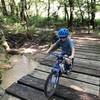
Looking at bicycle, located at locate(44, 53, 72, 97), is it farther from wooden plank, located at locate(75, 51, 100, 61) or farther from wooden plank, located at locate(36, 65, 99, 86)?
wooden plank, located at locate(75, 51, 100, 61)

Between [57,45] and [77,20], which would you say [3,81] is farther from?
[77,20]

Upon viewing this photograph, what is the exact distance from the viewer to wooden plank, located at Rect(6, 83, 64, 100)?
4406 mm

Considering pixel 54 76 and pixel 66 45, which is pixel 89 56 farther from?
pixel 54 76

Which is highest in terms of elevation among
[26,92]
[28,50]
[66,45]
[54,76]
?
[66,45]

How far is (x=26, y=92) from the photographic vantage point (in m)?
4.66

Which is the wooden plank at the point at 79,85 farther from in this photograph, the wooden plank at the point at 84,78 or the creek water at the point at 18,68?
the creek water at the point at 18,68

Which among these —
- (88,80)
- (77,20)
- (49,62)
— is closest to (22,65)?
(49,62)

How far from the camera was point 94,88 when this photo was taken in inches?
183

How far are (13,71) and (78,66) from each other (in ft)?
11.9

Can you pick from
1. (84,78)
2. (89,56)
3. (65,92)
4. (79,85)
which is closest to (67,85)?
(79,85)

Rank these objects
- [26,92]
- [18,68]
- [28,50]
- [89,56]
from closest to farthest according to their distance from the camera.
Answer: [26,92], [89,56], [18,68], [28,50]

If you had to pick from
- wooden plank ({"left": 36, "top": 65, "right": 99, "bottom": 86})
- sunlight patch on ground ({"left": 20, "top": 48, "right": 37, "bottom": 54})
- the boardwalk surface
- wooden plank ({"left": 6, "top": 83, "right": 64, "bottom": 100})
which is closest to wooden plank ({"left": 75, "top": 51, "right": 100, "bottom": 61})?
the boardwalk surface

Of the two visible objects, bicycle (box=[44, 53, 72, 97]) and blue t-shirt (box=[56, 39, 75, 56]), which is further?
blue t-shirt (box=[56, 39, 75, 56])

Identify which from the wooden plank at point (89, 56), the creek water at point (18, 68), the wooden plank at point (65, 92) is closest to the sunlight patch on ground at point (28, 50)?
the creek water at point (18, 68)
